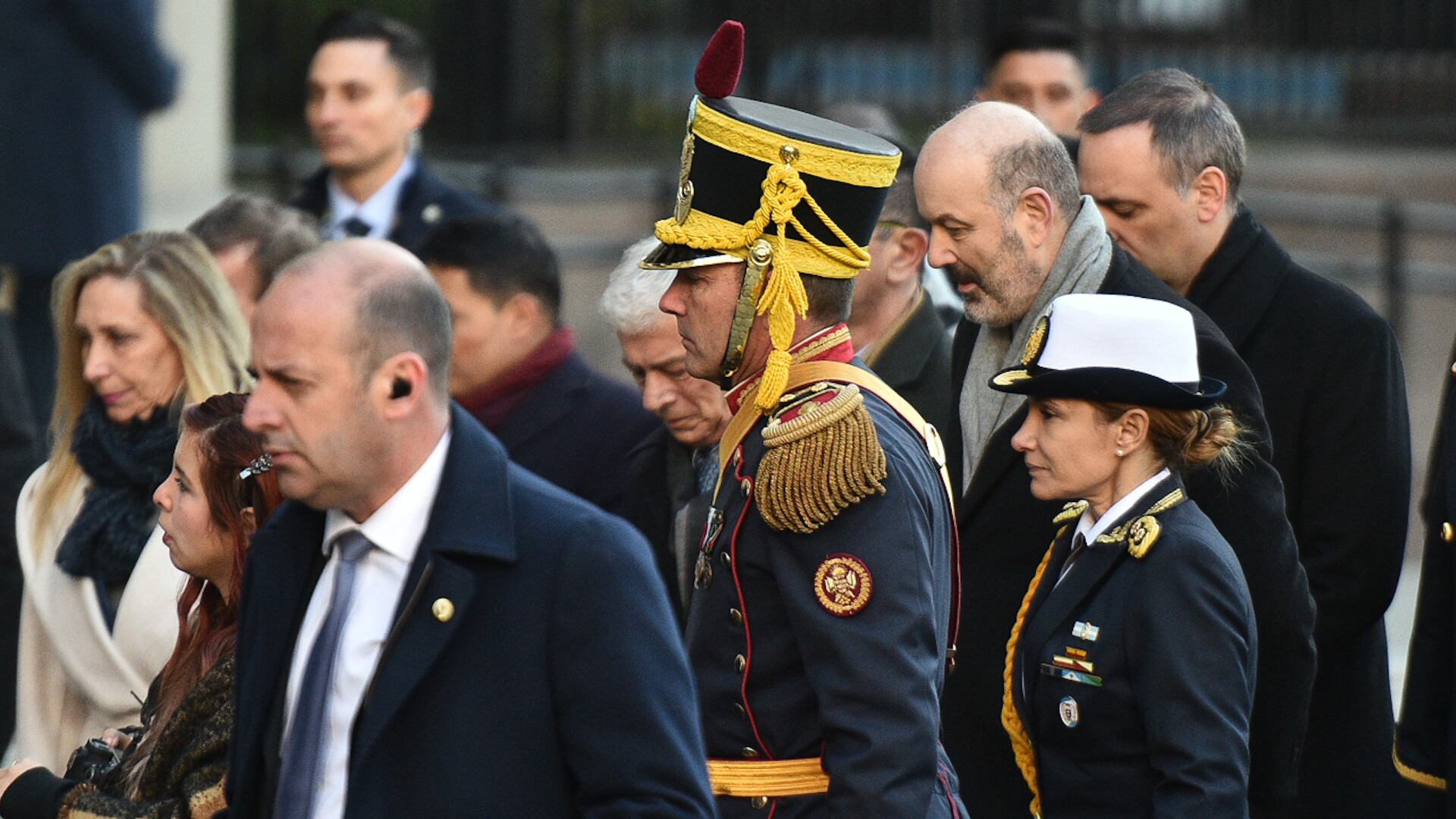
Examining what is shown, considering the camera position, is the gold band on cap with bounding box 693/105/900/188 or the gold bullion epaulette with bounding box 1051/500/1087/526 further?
the gold bullion epaulette with bounding box 1051/500/1087/526

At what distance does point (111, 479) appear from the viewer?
13.6 feet

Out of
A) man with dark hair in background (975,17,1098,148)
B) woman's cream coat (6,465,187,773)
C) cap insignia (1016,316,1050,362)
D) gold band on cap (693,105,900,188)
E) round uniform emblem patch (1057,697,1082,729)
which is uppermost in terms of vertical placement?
gold band on cap (693,105,900,188)

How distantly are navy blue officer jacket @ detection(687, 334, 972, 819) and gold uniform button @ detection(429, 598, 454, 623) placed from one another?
0.63 m

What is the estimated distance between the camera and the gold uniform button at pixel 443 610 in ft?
8.22

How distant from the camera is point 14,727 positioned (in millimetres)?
5188

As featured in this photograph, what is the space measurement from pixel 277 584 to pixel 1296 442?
7.41ft

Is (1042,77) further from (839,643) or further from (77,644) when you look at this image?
(839,643)

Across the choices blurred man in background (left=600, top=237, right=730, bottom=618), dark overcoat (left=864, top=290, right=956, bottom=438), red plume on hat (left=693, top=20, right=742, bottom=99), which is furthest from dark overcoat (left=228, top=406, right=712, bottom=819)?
dark overcoat (left=864, top=290, right=956, bottom=438)

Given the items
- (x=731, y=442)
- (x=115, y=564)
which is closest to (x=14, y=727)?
(x=115, y=564)

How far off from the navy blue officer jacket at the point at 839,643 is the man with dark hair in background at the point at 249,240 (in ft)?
7.88

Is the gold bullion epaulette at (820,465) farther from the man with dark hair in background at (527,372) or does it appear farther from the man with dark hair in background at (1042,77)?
the man with dark hair in background at (1042,77)

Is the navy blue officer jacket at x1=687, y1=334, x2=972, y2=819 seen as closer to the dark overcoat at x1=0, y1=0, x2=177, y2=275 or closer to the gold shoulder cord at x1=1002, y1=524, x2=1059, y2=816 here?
the gold shoulder cord at x1=1002, y1=524, x2=1059, y2=816

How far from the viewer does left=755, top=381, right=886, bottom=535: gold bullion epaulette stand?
2945 millimetres

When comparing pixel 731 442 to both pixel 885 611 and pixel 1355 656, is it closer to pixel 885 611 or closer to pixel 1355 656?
pixel 885 611
